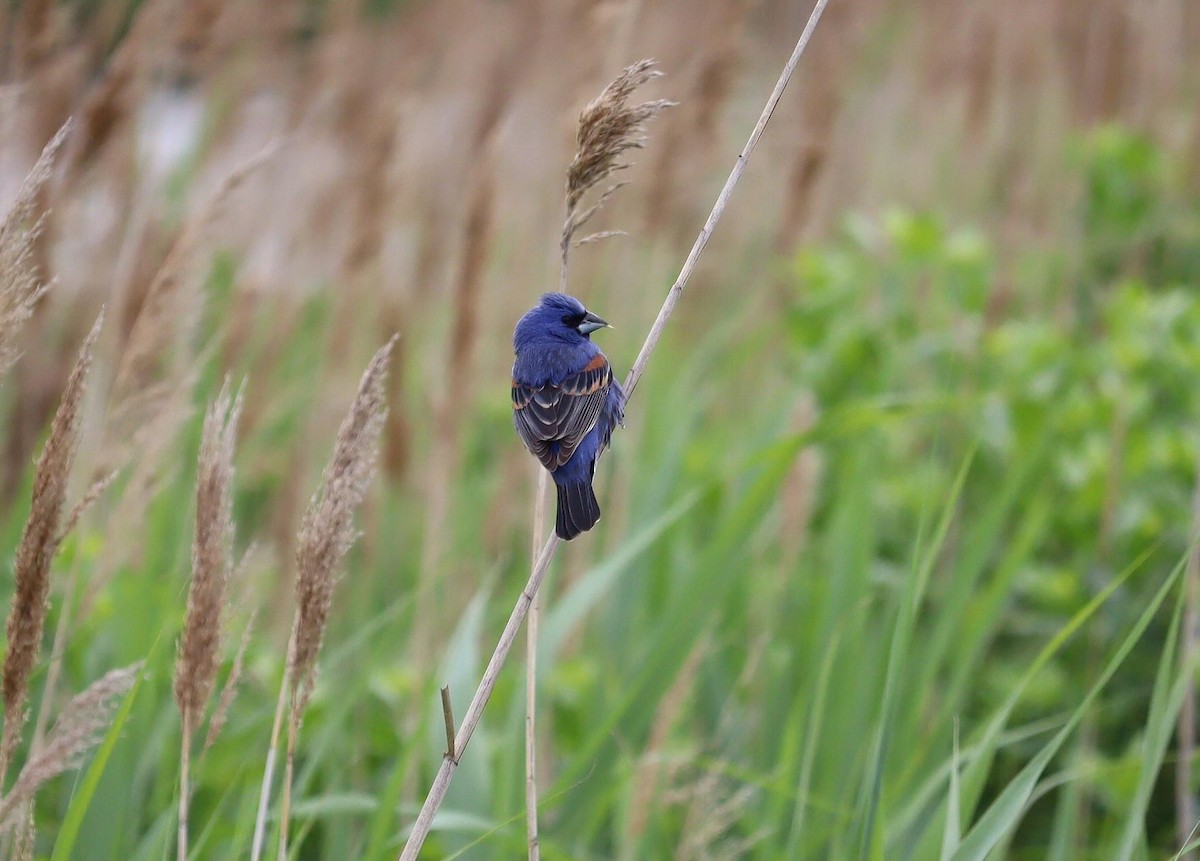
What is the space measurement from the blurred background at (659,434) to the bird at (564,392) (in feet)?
0.91

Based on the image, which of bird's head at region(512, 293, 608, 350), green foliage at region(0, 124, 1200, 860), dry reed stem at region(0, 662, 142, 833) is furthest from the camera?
bird's head at region(512, 293, 608, 350)

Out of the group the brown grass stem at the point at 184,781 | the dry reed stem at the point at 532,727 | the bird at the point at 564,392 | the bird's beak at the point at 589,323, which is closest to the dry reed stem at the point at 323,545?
the brown grass stem at the point at 184,781

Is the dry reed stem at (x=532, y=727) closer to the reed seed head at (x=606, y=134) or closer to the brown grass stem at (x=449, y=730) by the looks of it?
the brown grass stem at (x=449, y=730)

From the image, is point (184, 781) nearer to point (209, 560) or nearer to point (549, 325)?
point (209, 560)

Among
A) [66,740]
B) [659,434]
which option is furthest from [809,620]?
[66,740]

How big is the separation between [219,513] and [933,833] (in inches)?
52.3

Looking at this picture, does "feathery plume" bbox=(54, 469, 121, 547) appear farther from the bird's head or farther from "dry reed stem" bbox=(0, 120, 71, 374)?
the bird's head

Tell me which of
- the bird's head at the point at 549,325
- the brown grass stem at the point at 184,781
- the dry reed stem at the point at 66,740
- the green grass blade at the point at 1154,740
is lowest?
the green grass blade at the point at 1154,740

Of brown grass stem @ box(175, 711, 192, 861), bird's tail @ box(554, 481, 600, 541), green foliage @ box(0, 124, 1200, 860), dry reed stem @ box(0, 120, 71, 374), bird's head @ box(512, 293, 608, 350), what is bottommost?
green foliage @ box(0, 124, 1200, 860)

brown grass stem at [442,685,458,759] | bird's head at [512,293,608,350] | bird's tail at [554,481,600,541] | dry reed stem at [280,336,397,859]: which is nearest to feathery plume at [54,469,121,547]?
dry reed stem at [280,336,397,859]

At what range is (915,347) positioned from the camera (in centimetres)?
381

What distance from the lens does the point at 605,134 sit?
1.58m

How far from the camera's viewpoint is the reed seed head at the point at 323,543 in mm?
1325

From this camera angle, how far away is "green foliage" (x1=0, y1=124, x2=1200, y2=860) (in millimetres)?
2039
